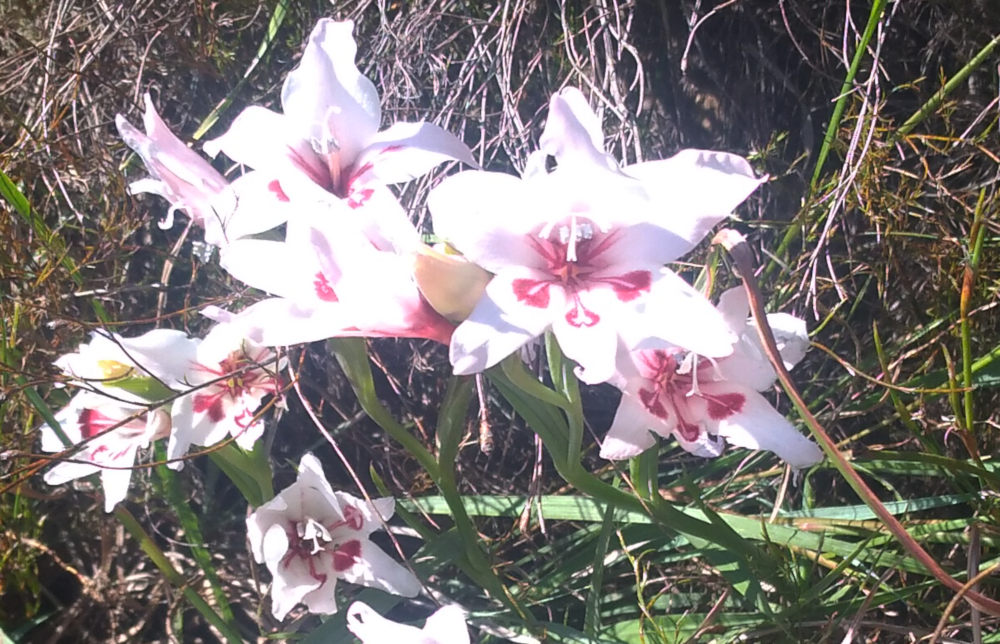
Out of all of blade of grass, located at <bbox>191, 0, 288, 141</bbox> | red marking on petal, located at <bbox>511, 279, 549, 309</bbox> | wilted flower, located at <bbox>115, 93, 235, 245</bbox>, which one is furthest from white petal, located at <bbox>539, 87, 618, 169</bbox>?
blade of grass, located at <bbox>191, 0, 288, 141</bbox>

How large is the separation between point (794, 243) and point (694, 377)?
1.97ft

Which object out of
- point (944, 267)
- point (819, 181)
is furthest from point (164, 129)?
point (944, 267)

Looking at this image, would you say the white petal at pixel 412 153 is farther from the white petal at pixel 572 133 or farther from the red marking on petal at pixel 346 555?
the red marking on petal at pixel 346 555

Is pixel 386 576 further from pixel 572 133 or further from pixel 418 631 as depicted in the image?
pixel 572 133

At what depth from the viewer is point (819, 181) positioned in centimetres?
115

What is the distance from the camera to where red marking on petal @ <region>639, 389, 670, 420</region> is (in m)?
0.71

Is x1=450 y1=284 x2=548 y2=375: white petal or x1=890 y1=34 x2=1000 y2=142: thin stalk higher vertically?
x1=890 y1=34 x2=1000 y2=142: thin stalk

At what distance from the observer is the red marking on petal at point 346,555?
92 centimetres

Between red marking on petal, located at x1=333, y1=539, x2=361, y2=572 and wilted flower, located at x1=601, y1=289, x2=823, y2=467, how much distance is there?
0.37 m

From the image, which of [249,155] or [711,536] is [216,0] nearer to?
[249,155]

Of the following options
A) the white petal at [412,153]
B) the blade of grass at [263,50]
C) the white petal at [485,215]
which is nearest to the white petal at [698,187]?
the white petal at [485,215]

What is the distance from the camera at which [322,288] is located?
66 cm

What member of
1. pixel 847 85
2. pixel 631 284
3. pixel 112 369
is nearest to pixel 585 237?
pixel 631 284

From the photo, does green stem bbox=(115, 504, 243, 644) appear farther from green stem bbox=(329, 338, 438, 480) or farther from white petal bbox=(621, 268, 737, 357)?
white petal bbox=(621, 268, 737, 357)
